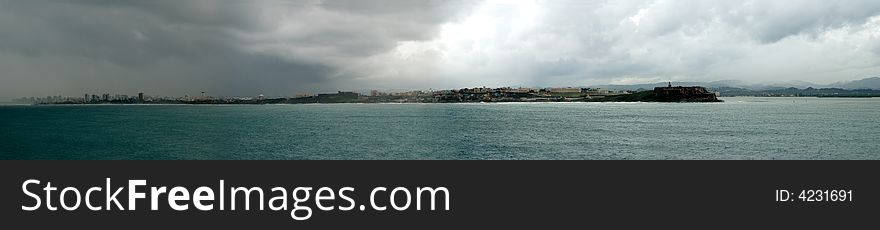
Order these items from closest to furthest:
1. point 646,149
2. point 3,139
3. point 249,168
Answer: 1. point 249,168
2. point 646,149
3. point 3,139

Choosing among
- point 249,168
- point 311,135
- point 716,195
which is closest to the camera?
point 716,195

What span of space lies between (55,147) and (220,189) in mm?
64262

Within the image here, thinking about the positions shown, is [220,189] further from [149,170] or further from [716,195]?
[716,195]

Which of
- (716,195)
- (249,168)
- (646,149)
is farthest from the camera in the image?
(646,149)

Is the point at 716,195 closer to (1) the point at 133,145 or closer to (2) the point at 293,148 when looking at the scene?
(2) the point at 293,148

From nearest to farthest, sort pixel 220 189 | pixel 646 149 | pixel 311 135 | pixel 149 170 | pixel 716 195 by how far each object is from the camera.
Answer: pixel 220 189 < pixel 716 195 < pixel 149 170 < pixel 646 149 < pixel 311 135

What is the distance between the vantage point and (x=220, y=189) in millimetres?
25000

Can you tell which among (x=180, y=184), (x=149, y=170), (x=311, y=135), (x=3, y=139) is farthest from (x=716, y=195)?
(x=3, y=139)

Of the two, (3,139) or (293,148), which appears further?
(3,139)

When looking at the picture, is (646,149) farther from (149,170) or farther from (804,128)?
(149,170)

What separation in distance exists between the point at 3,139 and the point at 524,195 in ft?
336

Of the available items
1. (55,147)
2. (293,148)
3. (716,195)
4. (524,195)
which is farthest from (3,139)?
(716,195)

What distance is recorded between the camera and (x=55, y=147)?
2886 inches

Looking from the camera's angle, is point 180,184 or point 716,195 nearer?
point 180,184
